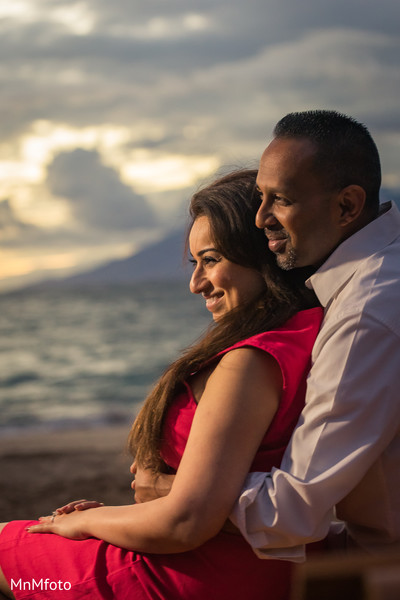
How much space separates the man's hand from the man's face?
0.79 meters

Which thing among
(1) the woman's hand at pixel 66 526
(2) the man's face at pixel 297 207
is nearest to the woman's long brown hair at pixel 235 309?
(2) the man's face at pixel 297 207

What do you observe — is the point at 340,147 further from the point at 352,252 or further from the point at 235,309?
the point at 235,309

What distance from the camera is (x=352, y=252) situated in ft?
7.39

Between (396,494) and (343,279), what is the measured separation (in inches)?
25.2

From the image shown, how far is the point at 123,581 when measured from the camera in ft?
7.00

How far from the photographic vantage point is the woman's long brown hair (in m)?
2.32

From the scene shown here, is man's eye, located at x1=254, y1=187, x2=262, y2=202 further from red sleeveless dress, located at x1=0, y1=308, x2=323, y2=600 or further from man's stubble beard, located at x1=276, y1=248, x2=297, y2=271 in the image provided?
red sleeveless dress, located at x1=0, y1=308, x2=323, y2=600

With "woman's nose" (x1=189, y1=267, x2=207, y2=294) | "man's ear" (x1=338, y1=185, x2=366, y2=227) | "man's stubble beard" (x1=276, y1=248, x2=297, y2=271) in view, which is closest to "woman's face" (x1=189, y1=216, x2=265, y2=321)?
"woman's nose" (x1=189, y1=267, x2=207, y2=294)

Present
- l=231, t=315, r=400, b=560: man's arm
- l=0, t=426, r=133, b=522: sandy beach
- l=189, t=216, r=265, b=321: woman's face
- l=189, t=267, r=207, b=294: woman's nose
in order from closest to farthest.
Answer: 1. l=231, t=315, r=400, b=560: man's arm
2. l=189, t=216, r=265, b=321: woman's face
3. l=189, t=267, r=207, b=294: woman's nose
4. l=0, t=426, r=133, b=522: sandy beach

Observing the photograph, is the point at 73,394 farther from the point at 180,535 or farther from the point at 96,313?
the point at 96,313

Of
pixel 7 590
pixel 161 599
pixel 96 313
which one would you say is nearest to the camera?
pixel 161 599

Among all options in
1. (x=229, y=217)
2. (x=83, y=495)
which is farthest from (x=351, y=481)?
(x=83, y=495)

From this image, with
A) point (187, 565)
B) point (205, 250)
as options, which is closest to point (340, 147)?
point (205, 250)

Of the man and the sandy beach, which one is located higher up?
the man
